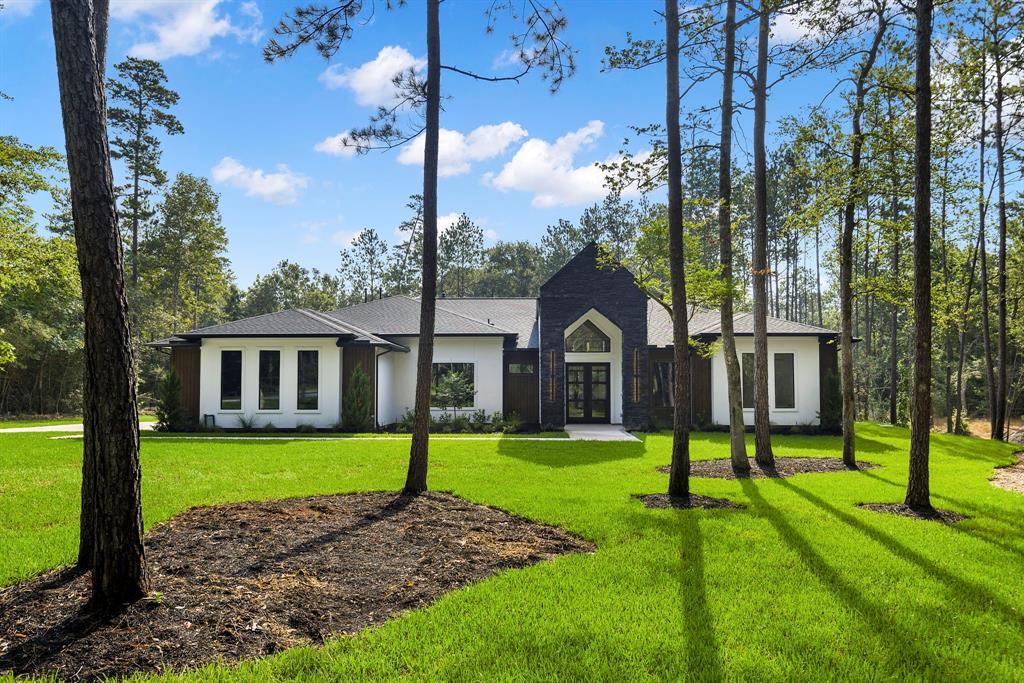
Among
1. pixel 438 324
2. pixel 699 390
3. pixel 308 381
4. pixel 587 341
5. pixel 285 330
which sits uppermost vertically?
pixel 438 324

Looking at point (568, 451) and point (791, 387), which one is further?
point (791, 387)

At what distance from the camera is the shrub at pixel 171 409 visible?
16609 millimetres

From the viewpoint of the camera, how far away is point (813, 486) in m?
8.79

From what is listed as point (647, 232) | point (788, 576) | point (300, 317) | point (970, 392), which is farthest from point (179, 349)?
point (970, 392)

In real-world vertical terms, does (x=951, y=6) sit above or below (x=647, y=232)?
above

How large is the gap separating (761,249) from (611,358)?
9.11 meters

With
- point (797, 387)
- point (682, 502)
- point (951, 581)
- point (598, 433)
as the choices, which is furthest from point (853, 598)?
point (797, 387)

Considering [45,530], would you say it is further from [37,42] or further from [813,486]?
[813,486]

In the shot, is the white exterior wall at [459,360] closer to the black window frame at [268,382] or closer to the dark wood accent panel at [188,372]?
the black window frame at [268,382]

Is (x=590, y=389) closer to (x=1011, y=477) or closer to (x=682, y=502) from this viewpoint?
(x=1011, y=477)

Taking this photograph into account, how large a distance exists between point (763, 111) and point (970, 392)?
29121mm

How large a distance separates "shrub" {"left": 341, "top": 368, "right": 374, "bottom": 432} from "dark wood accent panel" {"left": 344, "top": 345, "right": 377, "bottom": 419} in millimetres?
408

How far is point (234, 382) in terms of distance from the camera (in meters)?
17.3

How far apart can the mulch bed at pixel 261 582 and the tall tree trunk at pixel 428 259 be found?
94 centimetres
